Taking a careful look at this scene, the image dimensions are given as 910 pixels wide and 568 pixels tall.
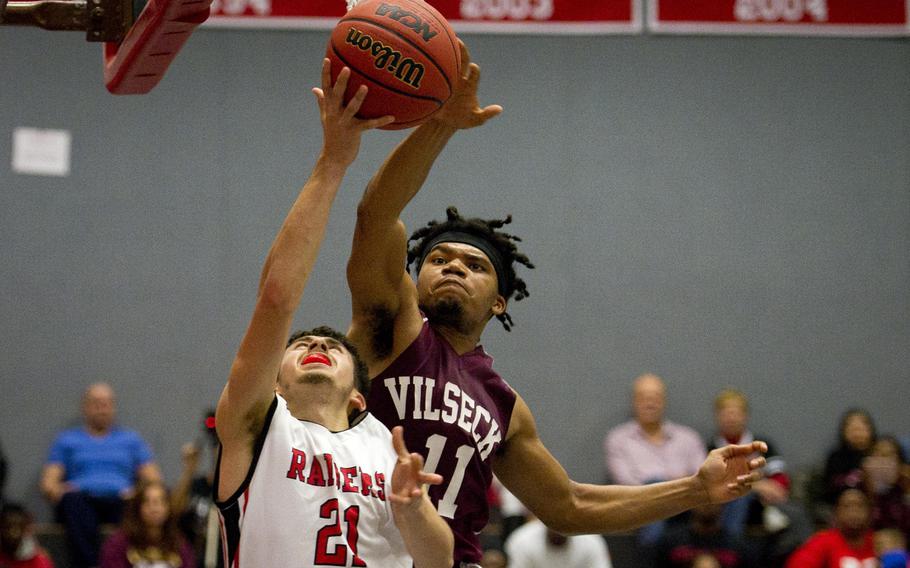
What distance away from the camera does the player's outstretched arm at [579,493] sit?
4609mm

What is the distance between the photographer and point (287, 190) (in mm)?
11102

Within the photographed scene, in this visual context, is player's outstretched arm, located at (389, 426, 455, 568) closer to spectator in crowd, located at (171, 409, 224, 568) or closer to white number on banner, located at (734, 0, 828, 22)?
spectator in crowd, located at (171, 409, 224, 568)

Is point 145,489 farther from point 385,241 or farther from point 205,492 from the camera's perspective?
point 385,241

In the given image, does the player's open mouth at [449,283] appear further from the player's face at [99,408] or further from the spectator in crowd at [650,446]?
the player's face at [99,408]

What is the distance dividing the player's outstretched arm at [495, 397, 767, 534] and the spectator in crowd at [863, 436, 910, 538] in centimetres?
431

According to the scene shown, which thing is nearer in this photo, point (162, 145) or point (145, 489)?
point (145, 489)

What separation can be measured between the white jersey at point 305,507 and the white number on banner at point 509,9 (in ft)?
25.6

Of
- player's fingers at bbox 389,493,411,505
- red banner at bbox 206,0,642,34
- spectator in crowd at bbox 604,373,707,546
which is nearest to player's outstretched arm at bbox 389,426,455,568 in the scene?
player's fingers at bbox 389,493,411,505

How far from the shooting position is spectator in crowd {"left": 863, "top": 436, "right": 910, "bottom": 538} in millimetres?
8500

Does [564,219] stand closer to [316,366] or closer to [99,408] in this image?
[99,408]

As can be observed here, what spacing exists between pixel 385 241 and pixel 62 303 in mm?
7494

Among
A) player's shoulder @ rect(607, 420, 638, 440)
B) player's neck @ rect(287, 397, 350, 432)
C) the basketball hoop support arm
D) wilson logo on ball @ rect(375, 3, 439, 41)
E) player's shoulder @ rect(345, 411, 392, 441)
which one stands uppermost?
the basketball hoop support arm

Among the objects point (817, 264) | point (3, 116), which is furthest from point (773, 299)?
point (3, 116)

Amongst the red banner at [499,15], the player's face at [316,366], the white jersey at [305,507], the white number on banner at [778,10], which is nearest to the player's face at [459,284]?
the player's face at [316,366]
